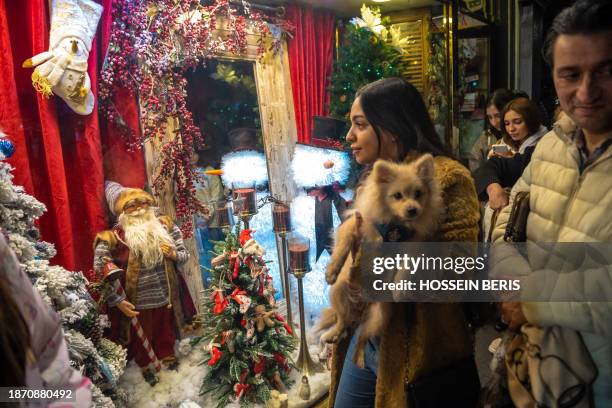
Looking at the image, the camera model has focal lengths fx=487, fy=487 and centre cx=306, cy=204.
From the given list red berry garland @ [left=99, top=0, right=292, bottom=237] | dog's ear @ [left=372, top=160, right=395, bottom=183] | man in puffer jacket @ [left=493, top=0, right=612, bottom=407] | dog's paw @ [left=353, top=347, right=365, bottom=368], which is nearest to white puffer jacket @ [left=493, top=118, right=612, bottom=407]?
man in puffer jacket @ [left=493, top=0, right=612, bottom=407]

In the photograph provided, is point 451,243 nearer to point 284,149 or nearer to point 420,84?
point 420,84

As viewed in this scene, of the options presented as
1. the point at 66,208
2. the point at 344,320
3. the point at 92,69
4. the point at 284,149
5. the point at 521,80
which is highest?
the point at 92,69

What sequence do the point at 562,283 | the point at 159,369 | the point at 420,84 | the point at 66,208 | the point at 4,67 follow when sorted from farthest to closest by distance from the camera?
the point at 159,369
the point at 420,84
the point at 66,208
the point at 4,67
the point at 562,283

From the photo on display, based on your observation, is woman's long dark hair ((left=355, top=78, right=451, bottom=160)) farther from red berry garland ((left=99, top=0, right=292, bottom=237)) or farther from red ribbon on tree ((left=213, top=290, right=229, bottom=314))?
red ribbon on tree ((left=213, top=290, right=229, bottom=314))

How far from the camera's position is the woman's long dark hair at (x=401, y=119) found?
151 centimetres

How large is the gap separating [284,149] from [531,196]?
1.22 metres

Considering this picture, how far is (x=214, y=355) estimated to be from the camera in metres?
2.46

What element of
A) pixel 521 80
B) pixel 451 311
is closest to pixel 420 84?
pixel 521 80

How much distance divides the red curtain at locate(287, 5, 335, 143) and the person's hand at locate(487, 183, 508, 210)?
850 millimetres

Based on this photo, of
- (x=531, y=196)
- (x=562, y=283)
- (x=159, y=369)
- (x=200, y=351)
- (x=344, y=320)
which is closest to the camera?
(x=562, y=283)

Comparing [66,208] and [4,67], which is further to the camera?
[66,208]

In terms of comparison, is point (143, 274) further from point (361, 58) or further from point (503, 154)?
point (503, 154)

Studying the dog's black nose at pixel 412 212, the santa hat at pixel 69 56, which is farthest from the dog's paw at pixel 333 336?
the santa hat at pixel 69 56

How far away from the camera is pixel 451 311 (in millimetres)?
1506
